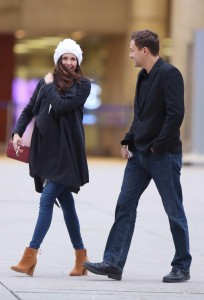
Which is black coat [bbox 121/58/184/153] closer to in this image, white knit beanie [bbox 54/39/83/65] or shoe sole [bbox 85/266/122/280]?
white knit beanie [bbox 54/39/83/65]

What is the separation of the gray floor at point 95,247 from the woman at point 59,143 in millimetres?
390

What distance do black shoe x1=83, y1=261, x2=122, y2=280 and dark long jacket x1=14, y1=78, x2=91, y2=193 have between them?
0.59 meters

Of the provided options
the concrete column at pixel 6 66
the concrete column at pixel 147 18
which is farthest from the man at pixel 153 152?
the concrete column at pixel 6 66

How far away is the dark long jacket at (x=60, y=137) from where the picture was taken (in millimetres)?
7633

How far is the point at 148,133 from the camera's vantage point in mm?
7363

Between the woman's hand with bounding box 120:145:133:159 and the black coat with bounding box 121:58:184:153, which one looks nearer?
the black coat with bounding box 121:58:184:153

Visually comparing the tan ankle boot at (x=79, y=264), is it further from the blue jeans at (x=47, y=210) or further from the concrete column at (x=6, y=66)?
the concrete column at (x=6, y=66)

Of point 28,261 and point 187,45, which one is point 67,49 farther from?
point 187,45

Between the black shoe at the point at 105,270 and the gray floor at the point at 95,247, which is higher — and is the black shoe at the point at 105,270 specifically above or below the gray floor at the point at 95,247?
above

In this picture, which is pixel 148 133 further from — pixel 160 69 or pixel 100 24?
pixel 100 24

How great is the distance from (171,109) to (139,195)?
0.74m

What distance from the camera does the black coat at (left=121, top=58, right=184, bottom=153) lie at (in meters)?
7.23

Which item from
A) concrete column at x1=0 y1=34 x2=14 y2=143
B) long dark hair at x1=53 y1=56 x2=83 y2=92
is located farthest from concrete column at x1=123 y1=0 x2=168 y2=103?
long dark hair at x1=53 y1=56 x2=83 y2=92

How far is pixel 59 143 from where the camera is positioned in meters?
7.71
